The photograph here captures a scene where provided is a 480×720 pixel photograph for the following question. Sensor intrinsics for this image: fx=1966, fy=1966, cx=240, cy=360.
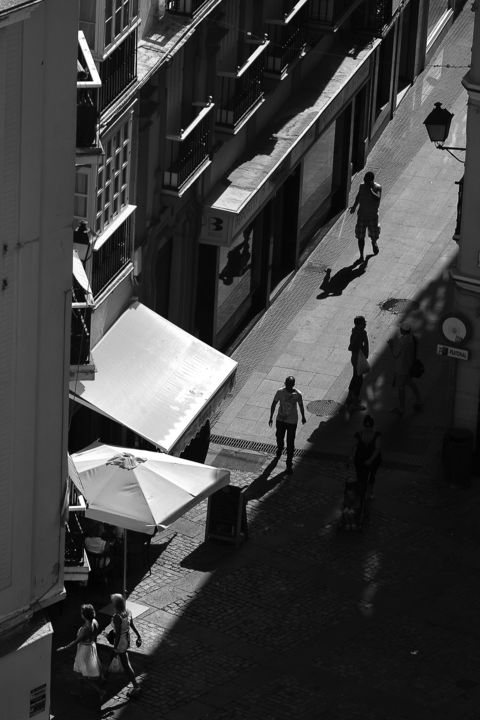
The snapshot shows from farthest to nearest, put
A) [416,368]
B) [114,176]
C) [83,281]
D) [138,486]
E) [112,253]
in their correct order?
[416,368] → [112,253] → [114,176] → [138,486] → [83,281]

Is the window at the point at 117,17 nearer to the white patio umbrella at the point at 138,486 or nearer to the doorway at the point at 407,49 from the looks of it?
the white patio umbrella at the point at 138,486

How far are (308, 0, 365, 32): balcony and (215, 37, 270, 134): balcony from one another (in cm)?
347

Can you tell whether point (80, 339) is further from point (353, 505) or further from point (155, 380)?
point (353, 505)

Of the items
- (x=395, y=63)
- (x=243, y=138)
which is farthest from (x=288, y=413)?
(x=395, y=63)

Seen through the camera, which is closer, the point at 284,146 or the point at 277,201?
the point at 284,146

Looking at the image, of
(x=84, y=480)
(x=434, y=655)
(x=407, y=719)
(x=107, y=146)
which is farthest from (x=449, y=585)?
(x=107, y=146)

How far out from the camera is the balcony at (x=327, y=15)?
36.4 m

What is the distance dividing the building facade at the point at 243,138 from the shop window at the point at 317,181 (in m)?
0.04

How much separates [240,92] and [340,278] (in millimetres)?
5485

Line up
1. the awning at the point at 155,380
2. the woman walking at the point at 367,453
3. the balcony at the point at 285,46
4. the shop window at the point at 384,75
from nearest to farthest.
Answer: the awning at the point at 155,380 → the woman walking at the point at 367,453 → the balcony at the point at 285,46 → the shop window at the point at 384,75

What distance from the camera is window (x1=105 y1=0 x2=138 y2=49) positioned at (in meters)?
25.5

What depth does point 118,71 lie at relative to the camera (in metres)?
26.2

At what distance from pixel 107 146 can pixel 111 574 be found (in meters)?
5.75

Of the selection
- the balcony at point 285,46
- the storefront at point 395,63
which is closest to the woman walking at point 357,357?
the balcony at point 285,46
